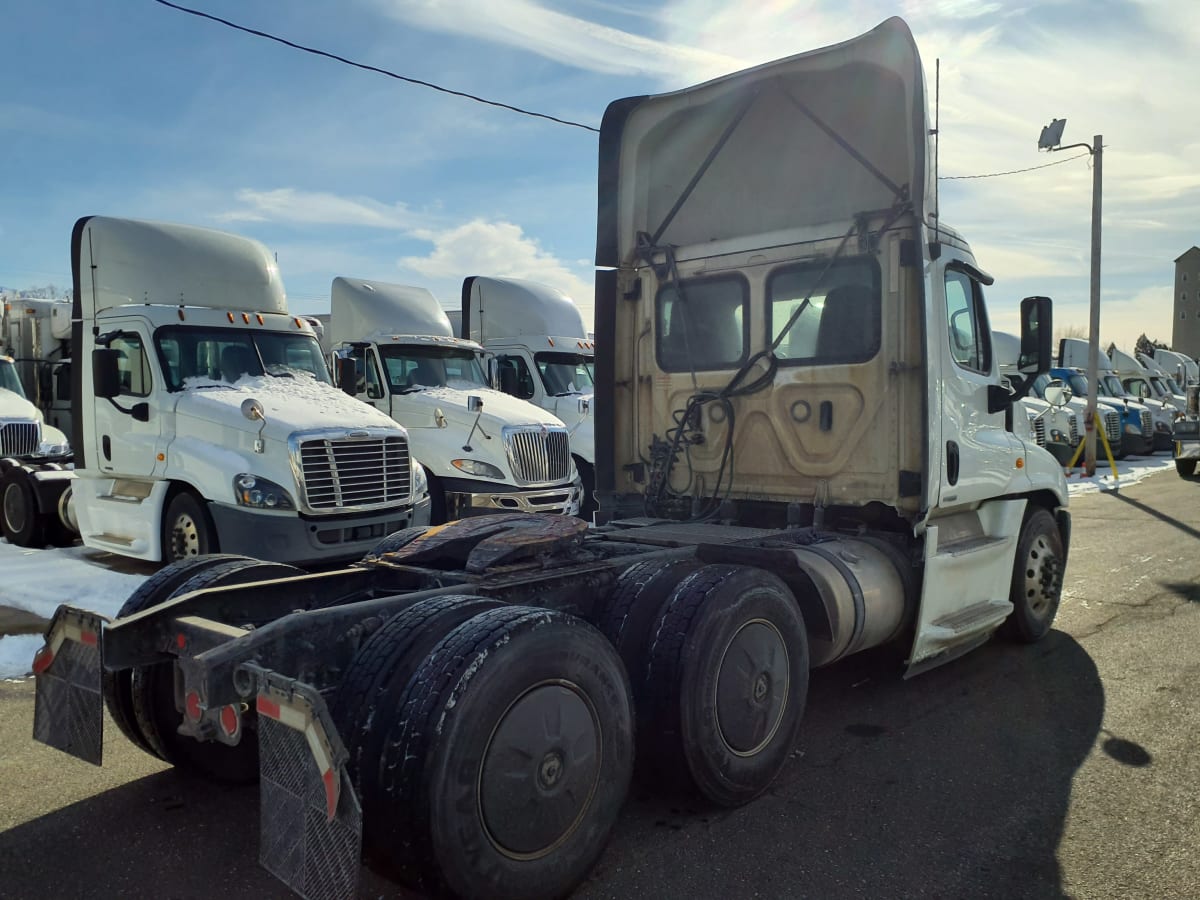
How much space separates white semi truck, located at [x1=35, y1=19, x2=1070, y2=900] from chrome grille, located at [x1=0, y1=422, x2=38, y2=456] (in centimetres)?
923

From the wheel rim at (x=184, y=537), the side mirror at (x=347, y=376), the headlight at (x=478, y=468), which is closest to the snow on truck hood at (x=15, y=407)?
the side mirror at (x=347, y=376)

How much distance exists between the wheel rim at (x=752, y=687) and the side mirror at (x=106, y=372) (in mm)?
7197

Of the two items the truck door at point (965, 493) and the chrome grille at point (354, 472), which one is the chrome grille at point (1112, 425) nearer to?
the truck door at point (965, 493)

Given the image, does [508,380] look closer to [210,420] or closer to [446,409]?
[446,409]

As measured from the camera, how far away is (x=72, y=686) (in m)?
3.31

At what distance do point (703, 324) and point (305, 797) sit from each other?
422 cm

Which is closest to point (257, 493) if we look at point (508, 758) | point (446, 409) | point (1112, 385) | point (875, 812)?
point (446, 409)

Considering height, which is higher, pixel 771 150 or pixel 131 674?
pixel 771 150

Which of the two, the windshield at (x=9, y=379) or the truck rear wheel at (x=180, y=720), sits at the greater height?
the windshield at (x=9, y=379)

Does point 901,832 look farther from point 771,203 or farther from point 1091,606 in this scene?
point 1091,606

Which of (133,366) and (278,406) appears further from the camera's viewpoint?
(133,366)

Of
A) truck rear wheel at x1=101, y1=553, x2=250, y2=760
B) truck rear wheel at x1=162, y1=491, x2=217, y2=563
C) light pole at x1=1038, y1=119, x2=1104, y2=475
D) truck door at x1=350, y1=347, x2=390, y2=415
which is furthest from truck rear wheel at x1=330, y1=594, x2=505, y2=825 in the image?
light pole at x1=1038, y1=119, x2=1104, y2=475

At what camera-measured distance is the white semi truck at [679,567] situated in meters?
2.80

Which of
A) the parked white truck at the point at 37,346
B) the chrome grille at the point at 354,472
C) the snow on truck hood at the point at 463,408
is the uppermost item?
the parked white truck at the point at 37,346
